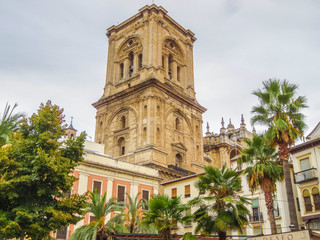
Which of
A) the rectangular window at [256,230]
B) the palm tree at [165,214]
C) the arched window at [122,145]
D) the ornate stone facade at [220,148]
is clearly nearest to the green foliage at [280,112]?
the palm tree at [165,214]

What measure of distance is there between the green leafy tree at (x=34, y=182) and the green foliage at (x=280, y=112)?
10.5m

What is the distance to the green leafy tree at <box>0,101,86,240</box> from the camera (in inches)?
609

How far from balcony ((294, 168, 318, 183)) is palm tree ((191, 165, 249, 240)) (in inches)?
370

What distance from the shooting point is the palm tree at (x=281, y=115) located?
1889cm

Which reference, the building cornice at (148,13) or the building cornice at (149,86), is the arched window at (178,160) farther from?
the building cornice at (148,13)

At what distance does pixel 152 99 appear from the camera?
43000 millimetres

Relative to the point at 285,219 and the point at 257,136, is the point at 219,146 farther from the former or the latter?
the point at 257,136

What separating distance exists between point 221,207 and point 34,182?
8954 millimetres

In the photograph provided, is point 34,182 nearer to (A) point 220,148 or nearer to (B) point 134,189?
(B) point 134,189

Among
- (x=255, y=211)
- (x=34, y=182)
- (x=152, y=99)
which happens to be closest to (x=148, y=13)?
(x=152, y=99)

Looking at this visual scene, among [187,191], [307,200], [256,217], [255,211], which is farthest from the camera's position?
[187,191]

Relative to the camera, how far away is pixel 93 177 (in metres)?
30.3

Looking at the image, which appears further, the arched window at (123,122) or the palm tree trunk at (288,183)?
the arched window at (123,122)

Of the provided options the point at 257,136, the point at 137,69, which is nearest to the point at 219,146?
the point at 137,69
